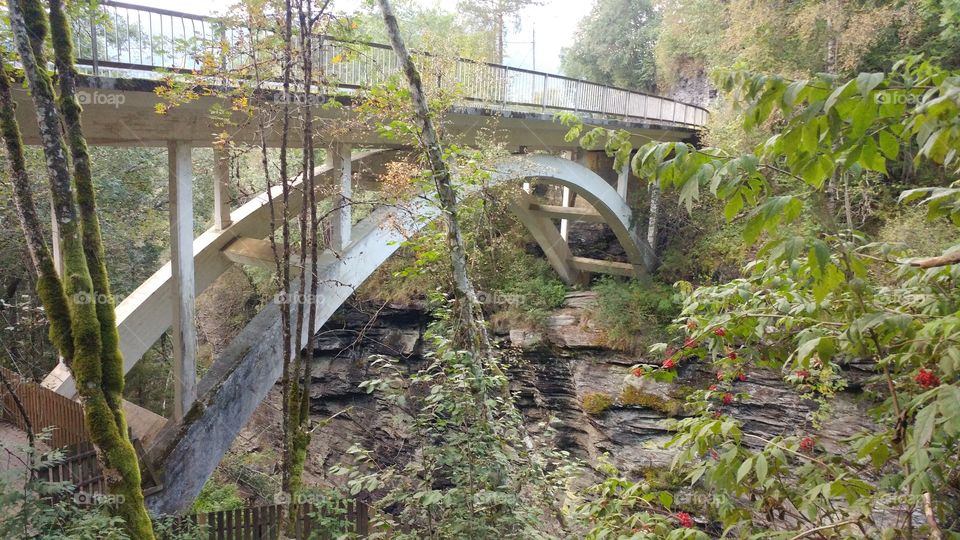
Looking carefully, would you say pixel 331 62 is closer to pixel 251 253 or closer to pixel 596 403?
pixel 251 253

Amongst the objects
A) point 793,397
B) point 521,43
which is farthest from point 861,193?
point 521,43

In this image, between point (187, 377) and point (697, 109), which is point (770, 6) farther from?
point (187, 377)

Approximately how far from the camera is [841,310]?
85.8 inches

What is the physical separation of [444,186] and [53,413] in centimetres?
413

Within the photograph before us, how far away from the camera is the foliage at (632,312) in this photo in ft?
32.2

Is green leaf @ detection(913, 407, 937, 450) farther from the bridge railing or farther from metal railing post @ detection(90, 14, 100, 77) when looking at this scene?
metal railing post @ detection(90, 14, 100, 77)

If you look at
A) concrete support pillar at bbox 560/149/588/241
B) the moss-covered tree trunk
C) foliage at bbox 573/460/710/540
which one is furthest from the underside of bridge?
concrete support pillar at bbox 560/149/588/241

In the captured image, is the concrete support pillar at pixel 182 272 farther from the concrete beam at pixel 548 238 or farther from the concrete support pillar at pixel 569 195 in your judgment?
the concrete support pillar at pixel 569 195

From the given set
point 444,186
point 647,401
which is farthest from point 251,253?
point 647,401

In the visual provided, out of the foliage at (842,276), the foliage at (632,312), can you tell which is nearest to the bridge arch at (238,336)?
the foliage at (842,276)

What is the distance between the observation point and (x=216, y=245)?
22.6 ft

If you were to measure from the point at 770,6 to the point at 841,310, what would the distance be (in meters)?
8.65

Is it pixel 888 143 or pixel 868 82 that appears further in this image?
pixel 888 143

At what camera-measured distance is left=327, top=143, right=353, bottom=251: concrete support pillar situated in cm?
611
